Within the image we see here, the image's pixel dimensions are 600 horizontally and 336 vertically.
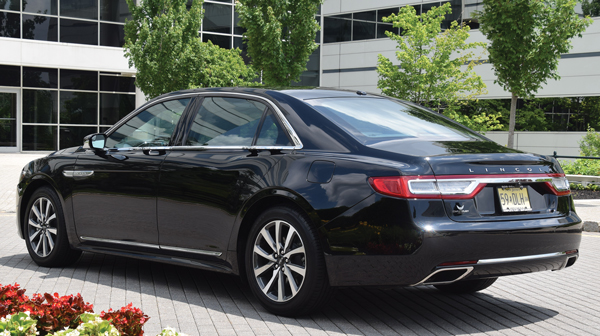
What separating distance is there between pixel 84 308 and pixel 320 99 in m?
2.72

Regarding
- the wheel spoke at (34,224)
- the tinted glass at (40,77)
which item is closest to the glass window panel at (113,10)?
the tinted glass at (40,77)

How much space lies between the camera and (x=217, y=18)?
116 feet

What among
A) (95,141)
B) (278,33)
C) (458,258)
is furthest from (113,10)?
(458,258)

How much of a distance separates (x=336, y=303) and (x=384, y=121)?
1.47 meters

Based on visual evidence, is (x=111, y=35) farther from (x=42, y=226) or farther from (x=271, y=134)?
(x=271, y=134)

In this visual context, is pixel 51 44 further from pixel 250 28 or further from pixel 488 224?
pixel 488 224

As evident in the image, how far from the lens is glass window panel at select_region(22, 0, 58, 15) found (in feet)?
103

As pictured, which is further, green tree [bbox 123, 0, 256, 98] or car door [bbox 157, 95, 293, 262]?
green tree [bbox 123, 0, 256, 98]

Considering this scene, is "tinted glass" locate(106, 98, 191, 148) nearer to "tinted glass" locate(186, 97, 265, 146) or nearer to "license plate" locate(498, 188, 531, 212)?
"tinted glass" locate(186, 97, 265, 146)

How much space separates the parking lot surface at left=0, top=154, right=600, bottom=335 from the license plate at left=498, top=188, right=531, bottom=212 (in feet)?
2.79

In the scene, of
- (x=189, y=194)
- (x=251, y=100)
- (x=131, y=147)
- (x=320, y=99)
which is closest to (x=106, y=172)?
(x=131, y=147)

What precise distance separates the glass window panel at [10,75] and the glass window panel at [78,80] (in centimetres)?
183

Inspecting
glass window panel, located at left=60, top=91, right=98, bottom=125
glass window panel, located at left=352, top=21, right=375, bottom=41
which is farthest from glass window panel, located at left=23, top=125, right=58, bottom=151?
glass window panel, located at left=352, top=21, right=375, bottom=41

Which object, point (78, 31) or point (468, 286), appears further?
point (78, 31)
